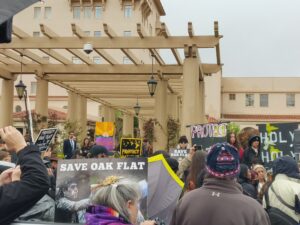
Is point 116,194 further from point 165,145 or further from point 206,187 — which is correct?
point 165,145

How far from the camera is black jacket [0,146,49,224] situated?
8.69 ft

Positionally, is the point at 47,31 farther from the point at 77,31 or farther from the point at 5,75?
the point at 5,75

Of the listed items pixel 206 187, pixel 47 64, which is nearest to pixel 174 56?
pixel 47 64

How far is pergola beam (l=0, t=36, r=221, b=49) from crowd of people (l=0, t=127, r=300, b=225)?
12.7 meters

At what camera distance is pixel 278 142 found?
→ 9.78 meters

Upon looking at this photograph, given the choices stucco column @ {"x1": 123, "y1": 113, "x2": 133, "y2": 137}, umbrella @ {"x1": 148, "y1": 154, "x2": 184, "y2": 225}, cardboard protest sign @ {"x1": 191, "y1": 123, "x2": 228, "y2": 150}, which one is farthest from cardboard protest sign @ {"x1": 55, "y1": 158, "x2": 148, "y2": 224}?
stucco column @ {"x1": 123, "y1": 113, "x2": 133, "y2": 137}

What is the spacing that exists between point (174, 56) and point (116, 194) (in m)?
18.1

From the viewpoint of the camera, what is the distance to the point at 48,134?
341 inches

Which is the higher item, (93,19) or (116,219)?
(93,19)

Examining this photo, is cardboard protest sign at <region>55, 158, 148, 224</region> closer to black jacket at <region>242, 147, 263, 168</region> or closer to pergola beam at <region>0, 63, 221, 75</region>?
black jacket at <region>242, 147, 263, 168</region>

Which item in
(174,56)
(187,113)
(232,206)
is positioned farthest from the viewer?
(174,56)

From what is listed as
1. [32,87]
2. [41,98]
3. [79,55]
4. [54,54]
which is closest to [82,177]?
[79,55]

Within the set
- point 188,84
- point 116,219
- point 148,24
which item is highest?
point 148,24

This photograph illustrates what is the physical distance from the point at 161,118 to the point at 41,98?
18.6 ft
